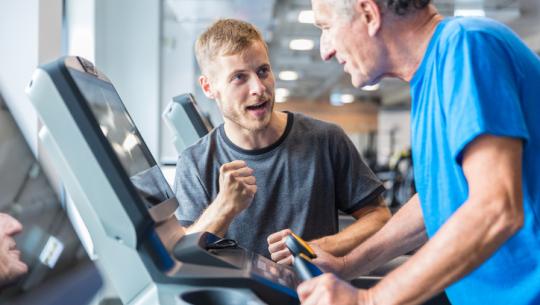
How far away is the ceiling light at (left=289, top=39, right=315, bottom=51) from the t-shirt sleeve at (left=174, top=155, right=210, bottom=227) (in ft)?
25.8

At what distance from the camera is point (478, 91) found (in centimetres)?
84

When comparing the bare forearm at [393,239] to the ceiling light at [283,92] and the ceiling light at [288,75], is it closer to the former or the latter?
the ceiling light at [288,75]

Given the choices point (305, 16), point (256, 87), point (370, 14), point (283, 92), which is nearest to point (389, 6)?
point (370, 14)

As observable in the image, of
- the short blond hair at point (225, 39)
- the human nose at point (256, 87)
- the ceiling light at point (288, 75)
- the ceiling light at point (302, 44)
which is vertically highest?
the short blond hair at point (225, 39)

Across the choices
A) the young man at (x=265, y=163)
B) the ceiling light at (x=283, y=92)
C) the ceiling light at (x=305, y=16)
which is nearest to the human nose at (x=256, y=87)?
the young man at (x=265, y=163)

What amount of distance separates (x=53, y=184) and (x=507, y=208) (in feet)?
5.55

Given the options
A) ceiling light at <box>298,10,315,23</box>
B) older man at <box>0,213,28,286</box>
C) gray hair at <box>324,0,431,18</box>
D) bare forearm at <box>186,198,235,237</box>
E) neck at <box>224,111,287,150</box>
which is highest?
gray hair at <box>324,0,431,18</box>

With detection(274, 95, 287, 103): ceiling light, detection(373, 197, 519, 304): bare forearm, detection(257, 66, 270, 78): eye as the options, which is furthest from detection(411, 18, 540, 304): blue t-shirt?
detection(274, 95, 287, 103): ceiling light

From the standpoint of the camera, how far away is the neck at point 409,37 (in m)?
1.01

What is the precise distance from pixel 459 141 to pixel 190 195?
848mm

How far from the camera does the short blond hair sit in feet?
4.91

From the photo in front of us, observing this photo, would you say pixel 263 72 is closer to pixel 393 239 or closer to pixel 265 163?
pixel 265 163

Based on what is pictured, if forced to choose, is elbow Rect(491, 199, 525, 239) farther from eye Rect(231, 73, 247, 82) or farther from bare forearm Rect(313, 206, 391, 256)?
eye Rect(231, 73, 247, 82)

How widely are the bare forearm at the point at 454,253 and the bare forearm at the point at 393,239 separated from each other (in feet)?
1.70
